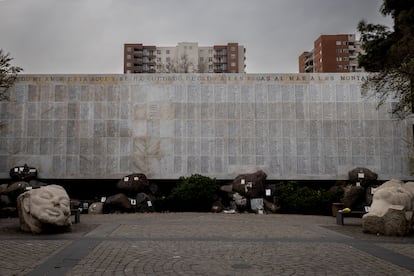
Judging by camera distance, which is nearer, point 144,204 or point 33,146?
point 144,204

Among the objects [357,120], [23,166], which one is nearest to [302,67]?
[357,120]

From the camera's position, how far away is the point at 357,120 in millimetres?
21406

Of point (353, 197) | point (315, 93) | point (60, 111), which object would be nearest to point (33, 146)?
point (60, 111)

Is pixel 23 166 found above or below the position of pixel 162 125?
below

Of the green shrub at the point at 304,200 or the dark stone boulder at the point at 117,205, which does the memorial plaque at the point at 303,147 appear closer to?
Answer: the green shrub at the point at 304,200

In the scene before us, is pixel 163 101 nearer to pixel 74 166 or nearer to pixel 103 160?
pixel 103 160

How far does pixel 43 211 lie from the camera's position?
11023mm

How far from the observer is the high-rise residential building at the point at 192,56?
290 ft

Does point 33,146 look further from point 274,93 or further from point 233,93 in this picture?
point 274,93

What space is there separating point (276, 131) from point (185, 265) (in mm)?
14984

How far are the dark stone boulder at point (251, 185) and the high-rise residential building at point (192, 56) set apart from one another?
68729 millimetres

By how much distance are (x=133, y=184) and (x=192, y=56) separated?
72.4 meters

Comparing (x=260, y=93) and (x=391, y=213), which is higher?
(x=260, y=93)

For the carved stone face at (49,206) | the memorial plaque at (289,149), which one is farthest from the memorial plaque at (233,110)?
the carved stone face at (49,206)
